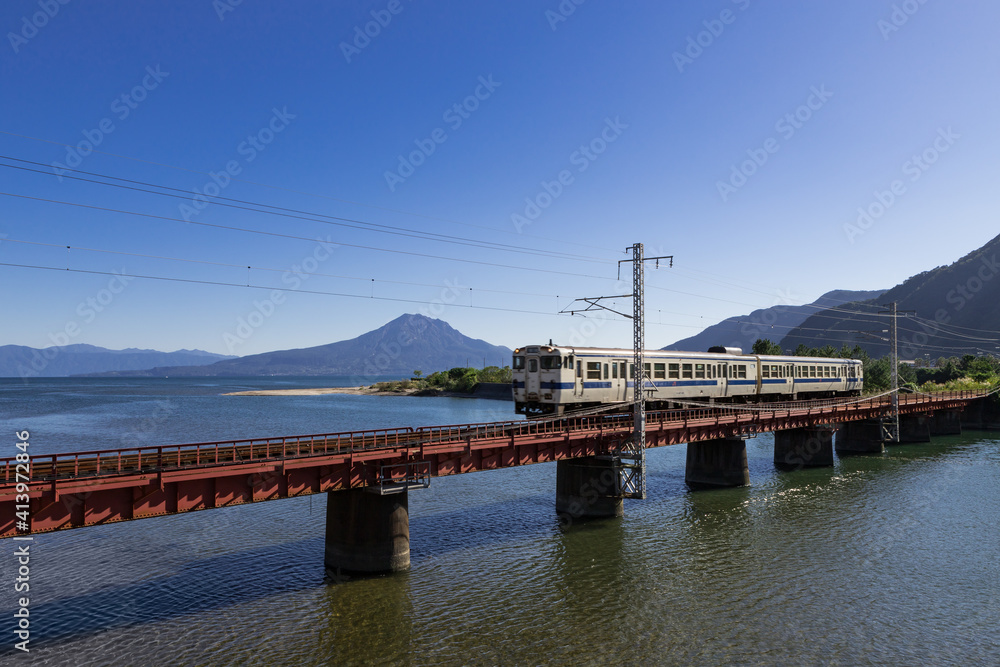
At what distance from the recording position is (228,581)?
2433 centimetres

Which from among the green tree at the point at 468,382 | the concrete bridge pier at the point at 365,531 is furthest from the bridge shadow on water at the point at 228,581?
the green tree at the point at 468,382

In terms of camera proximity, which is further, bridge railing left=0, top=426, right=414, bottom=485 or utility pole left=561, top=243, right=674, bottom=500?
utility pole left=561, top=243, right=674, bottom=500

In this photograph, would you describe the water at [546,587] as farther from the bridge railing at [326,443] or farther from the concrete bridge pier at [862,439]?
the concrete bridge pier at [862,439]

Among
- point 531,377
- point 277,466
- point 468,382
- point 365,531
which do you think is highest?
point 531,377

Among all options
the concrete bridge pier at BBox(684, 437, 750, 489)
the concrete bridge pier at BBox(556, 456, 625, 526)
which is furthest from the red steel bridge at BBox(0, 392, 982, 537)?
the concrete bridge pier at BBox(684, 437, 750, 489)

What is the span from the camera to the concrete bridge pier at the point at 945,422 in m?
75.6

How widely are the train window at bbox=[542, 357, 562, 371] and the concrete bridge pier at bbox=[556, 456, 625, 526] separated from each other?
5.74 metres

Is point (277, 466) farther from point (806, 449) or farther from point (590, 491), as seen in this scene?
point (806, 449)

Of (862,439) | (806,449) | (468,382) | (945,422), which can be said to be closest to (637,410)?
(806,449)

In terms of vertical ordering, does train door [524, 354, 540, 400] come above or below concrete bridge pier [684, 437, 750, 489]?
above

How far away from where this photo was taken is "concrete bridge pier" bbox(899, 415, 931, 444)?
224 feet

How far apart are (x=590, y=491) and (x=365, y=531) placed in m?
14.7

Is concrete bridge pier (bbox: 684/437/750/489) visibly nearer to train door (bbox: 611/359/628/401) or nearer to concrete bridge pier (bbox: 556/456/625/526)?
train door (bbox: 611/359/628/401)

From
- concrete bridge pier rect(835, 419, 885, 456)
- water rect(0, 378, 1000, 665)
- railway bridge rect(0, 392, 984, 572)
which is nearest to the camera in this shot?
railway bridge rect(0, 392, 984, 572)
